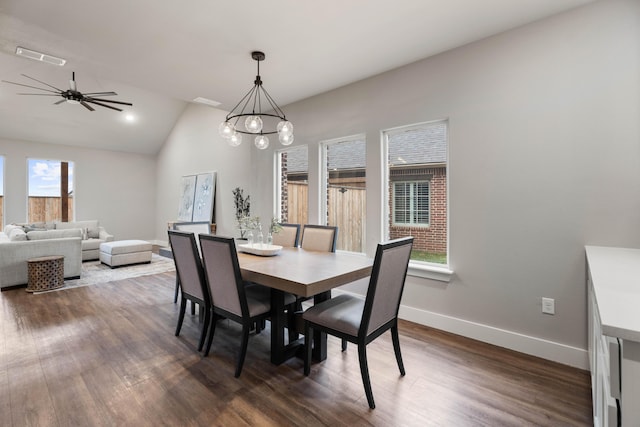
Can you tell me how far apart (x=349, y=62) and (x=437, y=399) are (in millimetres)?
3057

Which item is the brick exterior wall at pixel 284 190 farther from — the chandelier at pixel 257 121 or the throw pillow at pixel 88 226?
the throw pillow at pixel 88 226

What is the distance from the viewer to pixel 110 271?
5.32 metres

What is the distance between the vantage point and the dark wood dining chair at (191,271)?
2459 mm

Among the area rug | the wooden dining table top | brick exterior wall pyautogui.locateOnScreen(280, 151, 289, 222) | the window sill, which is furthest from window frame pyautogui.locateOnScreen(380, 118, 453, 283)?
the area rug

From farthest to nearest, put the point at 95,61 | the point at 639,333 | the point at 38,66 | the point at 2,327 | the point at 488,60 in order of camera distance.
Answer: the point at 38,66, the point at 95,61, the point at 2,327, the point at 488,60, the point at 639,333

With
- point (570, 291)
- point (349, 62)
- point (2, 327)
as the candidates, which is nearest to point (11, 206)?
point (2, 327)

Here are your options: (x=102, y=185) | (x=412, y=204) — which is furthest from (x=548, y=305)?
(x=102, y=185)

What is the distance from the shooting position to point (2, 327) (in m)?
2.96

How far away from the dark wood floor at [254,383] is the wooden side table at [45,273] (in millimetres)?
1371

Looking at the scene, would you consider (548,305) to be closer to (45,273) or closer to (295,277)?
(295,277)

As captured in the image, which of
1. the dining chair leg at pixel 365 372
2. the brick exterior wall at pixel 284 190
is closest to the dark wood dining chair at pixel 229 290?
the dining chair leg at pixel 365 372

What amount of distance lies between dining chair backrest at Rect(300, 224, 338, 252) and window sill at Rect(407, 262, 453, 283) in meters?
0.86

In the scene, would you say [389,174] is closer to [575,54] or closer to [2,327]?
[575,54]

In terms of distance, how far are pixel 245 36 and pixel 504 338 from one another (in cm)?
347
